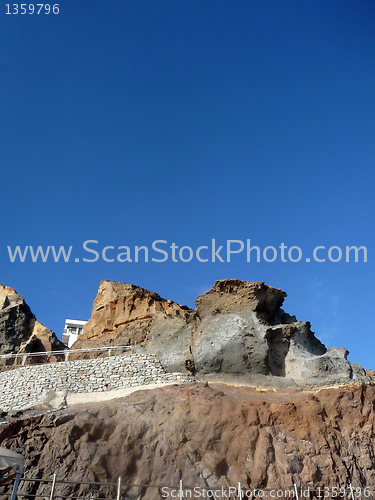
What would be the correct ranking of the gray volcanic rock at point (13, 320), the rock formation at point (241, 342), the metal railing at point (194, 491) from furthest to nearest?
the gray volcanic rock at point (13, 320), the rock formation at point (241, 342), the metal railing at point (194, 491)

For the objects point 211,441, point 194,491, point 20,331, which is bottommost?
point 194,491

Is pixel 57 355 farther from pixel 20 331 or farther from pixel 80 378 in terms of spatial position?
pixel 80 378

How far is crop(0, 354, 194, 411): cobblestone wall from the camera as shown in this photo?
50.4ft

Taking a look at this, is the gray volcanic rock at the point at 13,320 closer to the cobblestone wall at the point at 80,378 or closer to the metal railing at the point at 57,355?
the metal railing at the point at 57,355

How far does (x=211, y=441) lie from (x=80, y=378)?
6665 millimetres

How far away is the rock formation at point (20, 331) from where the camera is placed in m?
21.9

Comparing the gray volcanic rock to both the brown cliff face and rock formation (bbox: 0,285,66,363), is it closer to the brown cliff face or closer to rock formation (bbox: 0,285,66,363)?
rock formation (bbox: 0,285,66,363)

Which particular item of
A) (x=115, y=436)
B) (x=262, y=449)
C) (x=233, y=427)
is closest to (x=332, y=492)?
(x=262, y=449)

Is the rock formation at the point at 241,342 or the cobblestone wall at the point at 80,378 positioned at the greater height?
the rock formation at the point at 241,342

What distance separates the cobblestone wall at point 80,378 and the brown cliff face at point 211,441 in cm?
255

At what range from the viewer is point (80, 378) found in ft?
52.2

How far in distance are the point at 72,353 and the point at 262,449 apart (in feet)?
37.0

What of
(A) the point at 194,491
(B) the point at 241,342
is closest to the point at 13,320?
(B) the point at 241,342

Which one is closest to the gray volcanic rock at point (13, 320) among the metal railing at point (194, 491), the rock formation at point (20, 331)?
the rock formation at point (20, 331)
